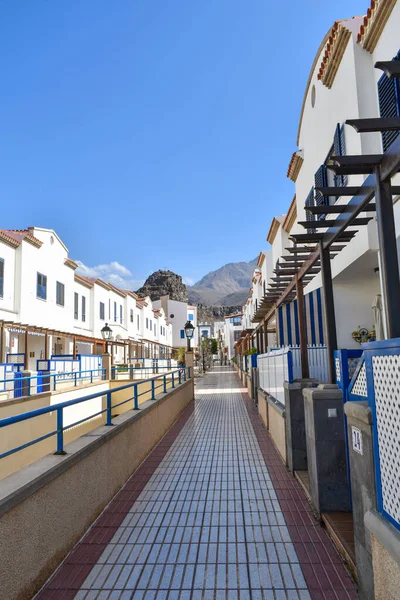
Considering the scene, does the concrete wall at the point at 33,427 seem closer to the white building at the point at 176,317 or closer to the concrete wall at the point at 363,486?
the concrete wall at the point at 363,486

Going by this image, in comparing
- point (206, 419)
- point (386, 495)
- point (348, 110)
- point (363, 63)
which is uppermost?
point (363, 63)

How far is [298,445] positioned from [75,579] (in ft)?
12.3

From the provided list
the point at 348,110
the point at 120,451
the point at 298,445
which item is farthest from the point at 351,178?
the point at 120,451

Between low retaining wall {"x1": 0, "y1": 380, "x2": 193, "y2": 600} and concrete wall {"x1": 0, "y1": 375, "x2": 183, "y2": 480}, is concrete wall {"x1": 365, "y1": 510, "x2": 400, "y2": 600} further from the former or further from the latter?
concrete wall {"x1": 0, "y1": 375, "x2": 183, "y2": 480}

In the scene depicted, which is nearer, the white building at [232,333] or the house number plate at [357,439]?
the house number plate at [357,439]

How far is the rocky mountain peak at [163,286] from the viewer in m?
106

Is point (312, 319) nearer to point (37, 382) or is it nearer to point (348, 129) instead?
point (348, 129)

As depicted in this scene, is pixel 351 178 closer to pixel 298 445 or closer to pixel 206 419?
pixel 298 445

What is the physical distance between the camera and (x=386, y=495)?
2.50m

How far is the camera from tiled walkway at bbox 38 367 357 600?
128 inches

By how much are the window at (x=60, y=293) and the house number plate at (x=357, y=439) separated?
22576mm

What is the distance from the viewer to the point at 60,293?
2420 centimetres

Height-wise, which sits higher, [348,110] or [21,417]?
[348,110]

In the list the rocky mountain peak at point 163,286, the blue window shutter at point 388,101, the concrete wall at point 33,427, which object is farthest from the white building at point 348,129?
the rocky mountain peak at point 163,286
